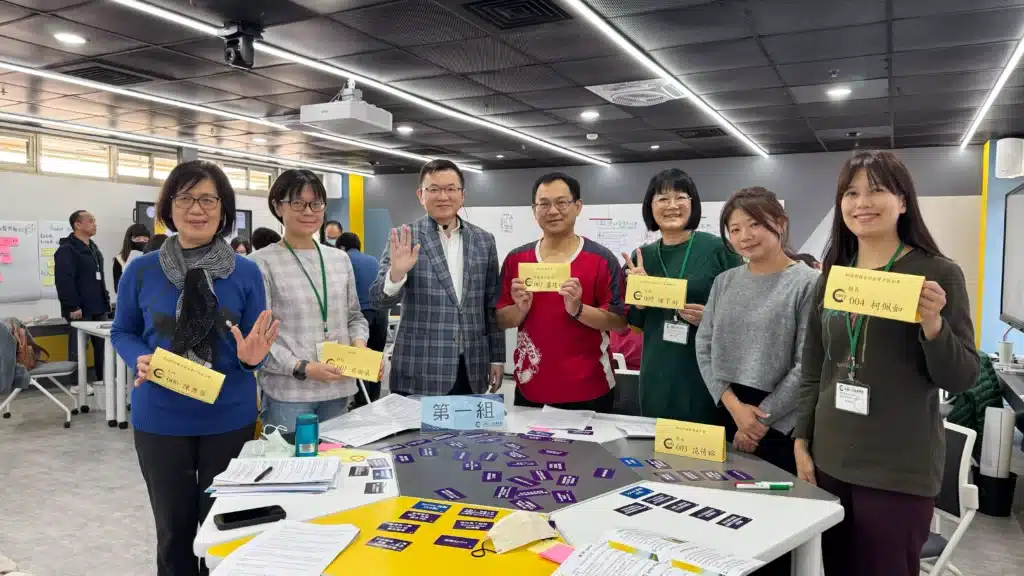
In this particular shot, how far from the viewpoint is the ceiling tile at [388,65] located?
534cm

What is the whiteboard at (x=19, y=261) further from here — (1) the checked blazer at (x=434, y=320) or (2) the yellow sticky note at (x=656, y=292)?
(2) the yellow sticky note at (x=656, y=292)

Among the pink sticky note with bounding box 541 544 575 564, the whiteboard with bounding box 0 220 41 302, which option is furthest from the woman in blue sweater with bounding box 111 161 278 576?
the whiteboard with bounding box 0 220 41 302

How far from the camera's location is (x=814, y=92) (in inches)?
248

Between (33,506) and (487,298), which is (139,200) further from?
(487,298)

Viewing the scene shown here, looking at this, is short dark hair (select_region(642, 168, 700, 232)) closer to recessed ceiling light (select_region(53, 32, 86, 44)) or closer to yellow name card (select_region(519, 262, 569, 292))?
yellow name card (select_region(519, 262, 569, 292))

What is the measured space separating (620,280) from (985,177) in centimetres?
878

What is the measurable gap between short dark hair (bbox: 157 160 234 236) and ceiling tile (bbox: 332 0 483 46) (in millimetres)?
2558

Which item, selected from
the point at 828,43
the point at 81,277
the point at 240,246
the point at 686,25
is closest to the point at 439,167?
the point at 686,25

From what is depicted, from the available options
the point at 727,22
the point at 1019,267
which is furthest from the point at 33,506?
the point at 1019,267

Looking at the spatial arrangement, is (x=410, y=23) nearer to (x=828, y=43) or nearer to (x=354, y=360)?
(x=828, y=43)

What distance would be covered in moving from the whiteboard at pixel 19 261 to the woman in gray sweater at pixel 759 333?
8643mm

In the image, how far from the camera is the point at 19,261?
795 cm

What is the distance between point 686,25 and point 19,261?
315 inches

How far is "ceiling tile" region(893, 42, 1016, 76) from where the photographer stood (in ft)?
16.3
